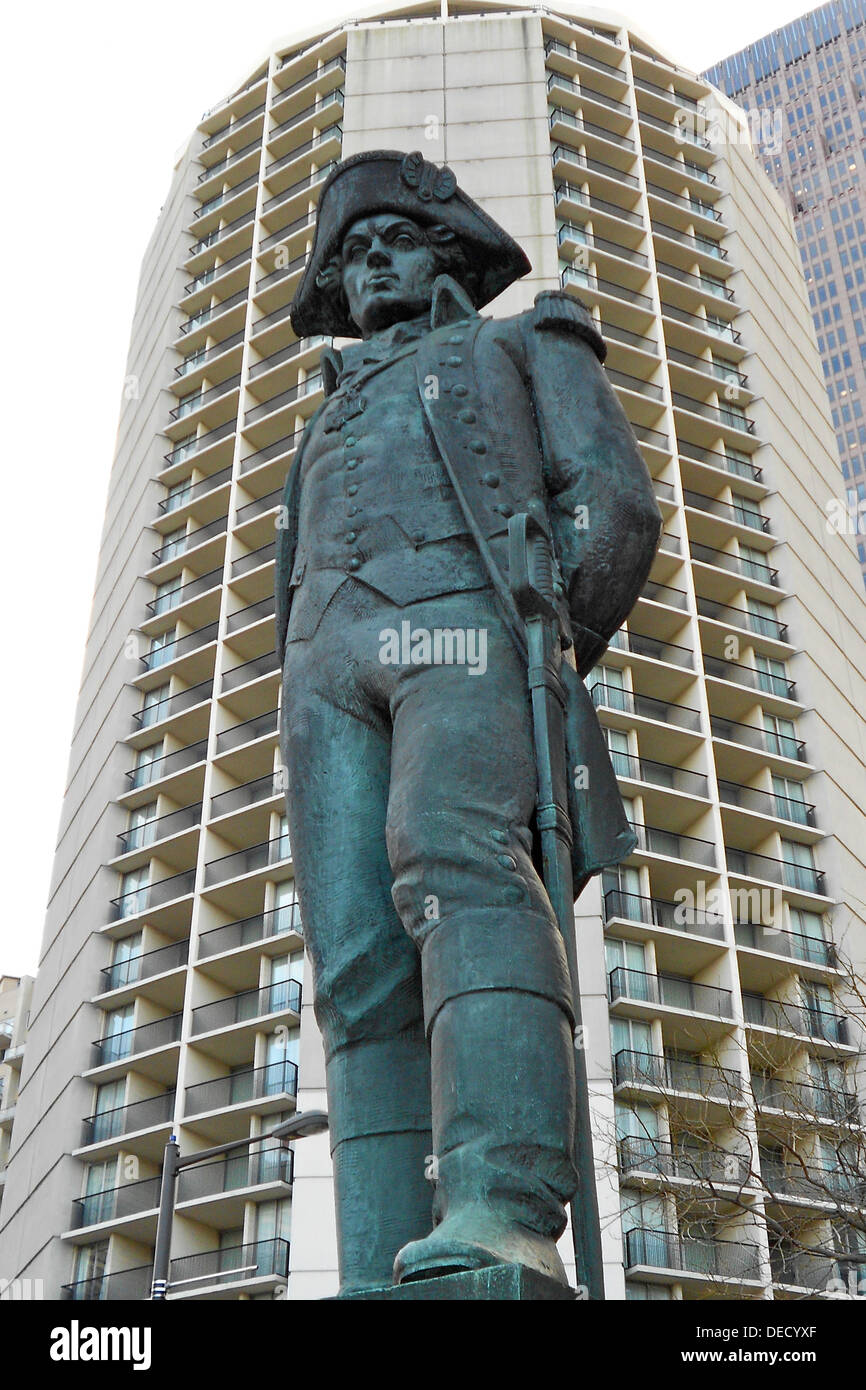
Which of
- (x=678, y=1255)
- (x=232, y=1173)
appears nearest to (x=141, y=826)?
(x=232, y=1173)

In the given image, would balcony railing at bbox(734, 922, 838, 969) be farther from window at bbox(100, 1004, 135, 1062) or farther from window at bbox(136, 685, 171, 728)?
window at bbox(136, 685, 171, 728)

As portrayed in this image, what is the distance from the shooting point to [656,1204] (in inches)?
1382

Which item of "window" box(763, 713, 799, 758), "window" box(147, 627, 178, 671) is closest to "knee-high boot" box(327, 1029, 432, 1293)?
"window" box(763, 713, 799, 758)

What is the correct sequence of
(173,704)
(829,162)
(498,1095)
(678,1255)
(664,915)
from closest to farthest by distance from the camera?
(498,1095)
(678,1255)
(664,915)
(173,704)
(829,162)

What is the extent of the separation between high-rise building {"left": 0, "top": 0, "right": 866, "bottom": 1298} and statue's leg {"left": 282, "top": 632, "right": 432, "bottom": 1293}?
86.9 ft

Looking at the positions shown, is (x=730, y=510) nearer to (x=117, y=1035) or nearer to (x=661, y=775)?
(x=661, y=775)

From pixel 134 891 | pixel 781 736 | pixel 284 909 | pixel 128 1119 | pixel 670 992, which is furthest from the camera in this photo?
pixel 781 736

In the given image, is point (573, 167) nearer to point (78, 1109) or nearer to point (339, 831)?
point (78, 1109)

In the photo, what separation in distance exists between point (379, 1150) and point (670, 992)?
3595cm

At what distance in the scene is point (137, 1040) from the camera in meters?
41.0

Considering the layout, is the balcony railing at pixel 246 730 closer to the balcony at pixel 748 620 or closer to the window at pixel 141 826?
the window at pixel 141 826

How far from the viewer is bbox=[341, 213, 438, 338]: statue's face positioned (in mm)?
5105

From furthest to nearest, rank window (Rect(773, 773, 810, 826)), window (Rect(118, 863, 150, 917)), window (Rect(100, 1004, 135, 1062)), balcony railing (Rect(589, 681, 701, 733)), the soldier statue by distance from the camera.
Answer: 1. window (Rect(118, 863, 150, 917))
2. window (Rect(773, 773, 810, 826))
3. balcony railing (Rect(589, 681, 701, 733))
4. window (Rect(100, 1004, 135, 1062))
5. the soldier statue

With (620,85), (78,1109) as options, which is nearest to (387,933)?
(78,1109)
